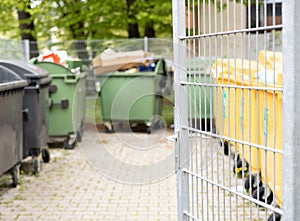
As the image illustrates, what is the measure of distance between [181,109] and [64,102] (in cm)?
502

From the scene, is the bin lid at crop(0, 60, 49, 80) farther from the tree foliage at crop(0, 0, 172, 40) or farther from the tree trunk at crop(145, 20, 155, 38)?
the tree trunk at crop(145, 20, 155, 38)

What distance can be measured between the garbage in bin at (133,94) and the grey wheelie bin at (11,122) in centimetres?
315

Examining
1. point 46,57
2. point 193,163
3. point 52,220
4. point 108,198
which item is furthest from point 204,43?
point 46,57

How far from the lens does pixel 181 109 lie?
3.61 meters

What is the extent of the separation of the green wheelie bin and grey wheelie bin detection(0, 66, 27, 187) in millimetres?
1931

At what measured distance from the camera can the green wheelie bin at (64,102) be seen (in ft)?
27.5

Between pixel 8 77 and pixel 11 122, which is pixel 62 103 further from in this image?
pixel 11 122

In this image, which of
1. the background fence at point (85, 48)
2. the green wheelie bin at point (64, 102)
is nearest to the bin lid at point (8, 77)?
the green wheelie bin at point (64, 102)

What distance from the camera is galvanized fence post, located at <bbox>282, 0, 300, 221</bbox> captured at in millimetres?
2250

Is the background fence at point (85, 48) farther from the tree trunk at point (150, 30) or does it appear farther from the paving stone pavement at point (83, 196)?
the paving stone pavement at point (83, 196)

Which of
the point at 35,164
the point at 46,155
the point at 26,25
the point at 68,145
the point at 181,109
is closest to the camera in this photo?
the point at 181,109

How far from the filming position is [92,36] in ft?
55.6

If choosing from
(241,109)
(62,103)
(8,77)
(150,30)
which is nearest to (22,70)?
(8,77)

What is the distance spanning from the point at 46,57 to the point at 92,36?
7.84 meters
